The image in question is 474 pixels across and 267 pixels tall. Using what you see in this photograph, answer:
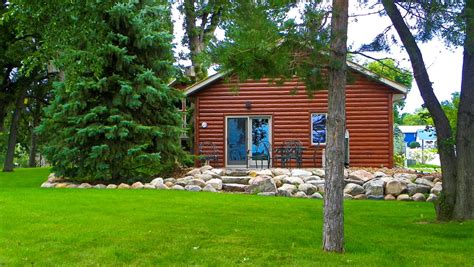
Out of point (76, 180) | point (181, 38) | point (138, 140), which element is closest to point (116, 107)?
point (138, 140)

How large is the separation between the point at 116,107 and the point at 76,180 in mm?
2406

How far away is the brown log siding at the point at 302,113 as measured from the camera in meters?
16.7

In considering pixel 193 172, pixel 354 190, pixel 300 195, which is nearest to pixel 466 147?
pixel 354 190

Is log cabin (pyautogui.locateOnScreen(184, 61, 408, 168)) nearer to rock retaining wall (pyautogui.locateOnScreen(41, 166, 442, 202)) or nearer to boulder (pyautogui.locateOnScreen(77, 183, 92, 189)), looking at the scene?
rock retaining wall (pyautogui.locateOnScreen(41, 166, 442, 202))

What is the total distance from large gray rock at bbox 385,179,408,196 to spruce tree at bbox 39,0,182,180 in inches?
229

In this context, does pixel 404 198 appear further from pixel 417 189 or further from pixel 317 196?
pixel 317 196

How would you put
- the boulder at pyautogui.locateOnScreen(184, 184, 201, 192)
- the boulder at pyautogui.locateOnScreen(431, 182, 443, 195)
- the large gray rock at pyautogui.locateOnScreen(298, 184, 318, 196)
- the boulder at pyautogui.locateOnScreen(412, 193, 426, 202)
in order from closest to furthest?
the boulder at pyautogui.locateOnScreen(412, 193, 426, 202), the boulder at pyautogui.locateOnScreen(431, 182, 443, 195), the large gray rock at pyautogui.locateOnScreen(298, 184, 318, 196), the boulder at pyautogui.locateOnScreen(184, 184, 201, 192)

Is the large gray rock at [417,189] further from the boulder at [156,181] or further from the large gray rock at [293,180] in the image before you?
the boulder at [156,181]

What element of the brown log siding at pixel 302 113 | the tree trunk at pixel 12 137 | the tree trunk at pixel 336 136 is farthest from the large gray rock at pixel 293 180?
the tree trunk at pixel 12 137

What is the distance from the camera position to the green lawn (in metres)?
5.00

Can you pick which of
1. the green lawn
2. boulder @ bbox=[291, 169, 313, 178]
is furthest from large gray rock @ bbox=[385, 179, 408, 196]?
boulder @ bbox=[291, 169, 313, 178]

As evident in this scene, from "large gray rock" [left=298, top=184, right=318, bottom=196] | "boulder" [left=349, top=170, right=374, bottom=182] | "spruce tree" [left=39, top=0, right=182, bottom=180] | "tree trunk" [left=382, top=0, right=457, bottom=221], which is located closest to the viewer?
"tree trunk" [left=382, top=0, right=457, bottom=221]

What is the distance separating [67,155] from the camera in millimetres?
13062

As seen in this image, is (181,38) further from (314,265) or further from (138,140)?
(314,265)
